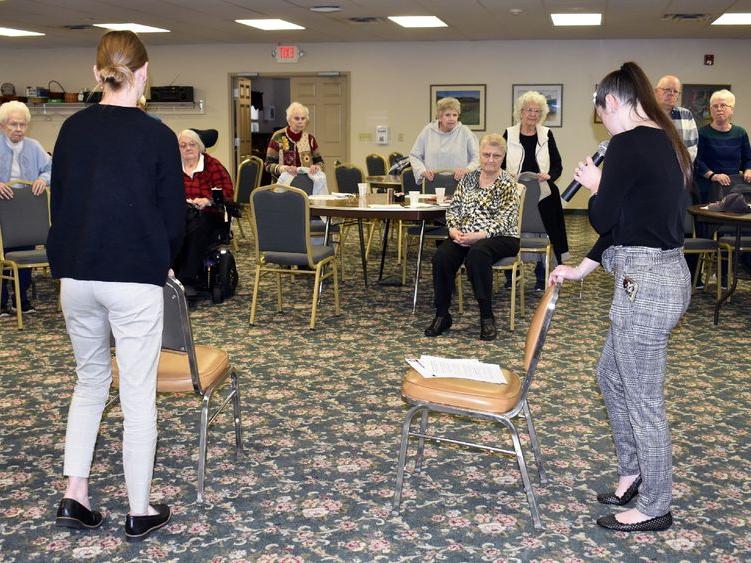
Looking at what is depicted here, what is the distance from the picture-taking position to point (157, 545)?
2.56 meters

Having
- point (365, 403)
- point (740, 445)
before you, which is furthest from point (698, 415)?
point (365, 403)

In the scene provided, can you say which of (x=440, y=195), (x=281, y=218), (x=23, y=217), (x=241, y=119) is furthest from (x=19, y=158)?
(x=241, y=119)

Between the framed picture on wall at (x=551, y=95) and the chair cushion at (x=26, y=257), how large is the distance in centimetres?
918

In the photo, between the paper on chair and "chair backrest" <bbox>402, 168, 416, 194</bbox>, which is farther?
"chair backrest" <bbox>402, 168, 416, 194</bbox>

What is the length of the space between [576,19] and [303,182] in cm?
562

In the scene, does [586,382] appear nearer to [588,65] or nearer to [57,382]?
[57,382]

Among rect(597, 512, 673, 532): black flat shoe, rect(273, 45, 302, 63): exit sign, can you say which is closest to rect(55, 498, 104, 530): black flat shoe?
rect(597, 512, 673, 532): black flat shoe

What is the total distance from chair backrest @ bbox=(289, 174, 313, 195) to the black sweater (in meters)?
4.47

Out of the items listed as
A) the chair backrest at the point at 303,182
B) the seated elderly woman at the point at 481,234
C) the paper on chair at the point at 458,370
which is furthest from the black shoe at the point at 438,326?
the paper on chair at the point at 458,370

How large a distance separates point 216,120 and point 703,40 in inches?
317

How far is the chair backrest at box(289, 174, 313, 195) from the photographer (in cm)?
680

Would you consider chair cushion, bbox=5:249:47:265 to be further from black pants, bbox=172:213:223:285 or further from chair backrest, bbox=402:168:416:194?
chair backrest, bbox=402:168:416:194

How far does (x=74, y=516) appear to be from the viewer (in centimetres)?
258

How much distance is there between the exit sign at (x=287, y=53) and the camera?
44.2 feet
